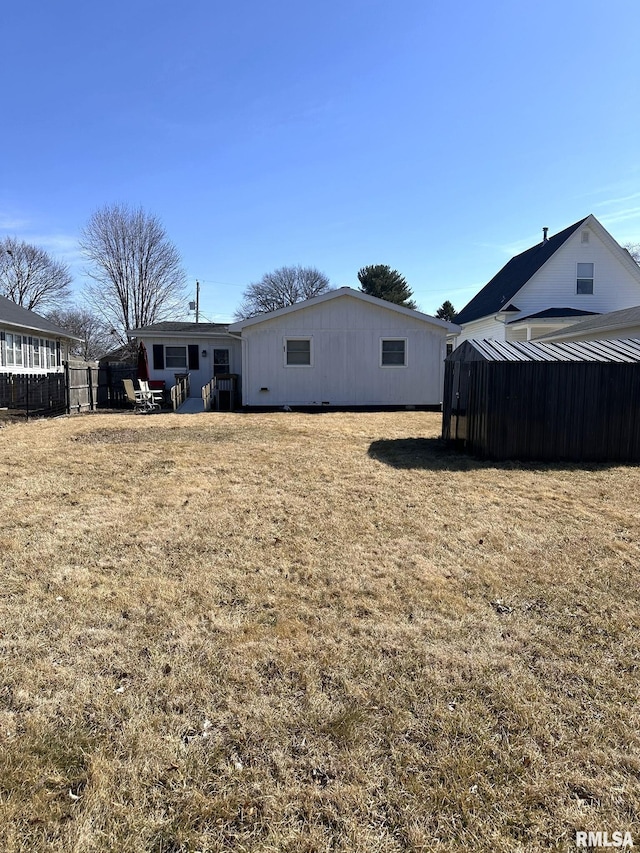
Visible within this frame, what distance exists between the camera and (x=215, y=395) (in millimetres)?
15812

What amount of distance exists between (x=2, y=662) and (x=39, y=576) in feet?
3.36

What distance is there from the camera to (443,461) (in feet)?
23.6

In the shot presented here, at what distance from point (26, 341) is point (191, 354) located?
26.5 ft

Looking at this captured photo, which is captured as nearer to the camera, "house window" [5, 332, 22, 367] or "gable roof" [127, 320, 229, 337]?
"gable roof" [127, 320, 229, 337]

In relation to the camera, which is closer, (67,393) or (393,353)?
(67,393)

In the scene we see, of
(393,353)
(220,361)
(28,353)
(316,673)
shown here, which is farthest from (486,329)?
(316,673)

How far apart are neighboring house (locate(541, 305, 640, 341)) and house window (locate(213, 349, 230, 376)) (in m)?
12.2

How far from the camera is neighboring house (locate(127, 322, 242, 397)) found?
58.3ft

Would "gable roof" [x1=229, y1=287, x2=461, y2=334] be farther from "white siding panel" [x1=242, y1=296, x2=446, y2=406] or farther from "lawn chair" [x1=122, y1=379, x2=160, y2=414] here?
"lawn chair" [x1=122, y1=379, x2=160, y2=414]

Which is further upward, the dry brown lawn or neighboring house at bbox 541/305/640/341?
neighboring house at bbox 541/305/640/341

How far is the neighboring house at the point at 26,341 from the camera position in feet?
58.7

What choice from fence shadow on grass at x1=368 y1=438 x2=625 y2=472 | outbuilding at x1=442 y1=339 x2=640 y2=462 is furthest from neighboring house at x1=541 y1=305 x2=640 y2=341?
fence shadow on grass at x1=368 y1=438 x2=625 y2=472

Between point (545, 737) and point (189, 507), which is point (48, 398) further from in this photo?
point (545, 737)

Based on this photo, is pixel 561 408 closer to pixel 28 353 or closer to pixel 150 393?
pixel 150 393
